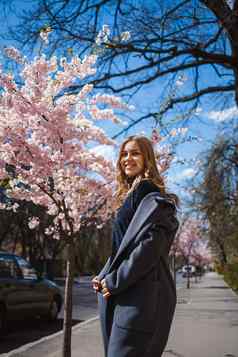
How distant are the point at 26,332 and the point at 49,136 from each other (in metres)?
5.68

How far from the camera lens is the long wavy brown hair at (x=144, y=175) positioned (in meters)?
2.83

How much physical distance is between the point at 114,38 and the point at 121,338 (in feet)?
19.6

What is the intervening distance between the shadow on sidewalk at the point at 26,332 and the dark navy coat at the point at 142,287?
537cm

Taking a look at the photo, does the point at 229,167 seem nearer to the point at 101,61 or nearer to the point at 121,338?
the point at 101,61

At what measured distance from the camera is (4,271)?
9.20m

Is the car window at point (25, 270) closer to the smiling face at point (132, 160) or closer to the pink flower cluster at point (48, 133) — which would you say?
the pink flower cluster at point (48, 133)

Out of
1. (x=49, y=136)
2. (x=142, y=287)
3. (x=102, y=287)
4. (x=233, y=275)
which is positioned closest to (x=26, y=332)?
(x=49, y=136)

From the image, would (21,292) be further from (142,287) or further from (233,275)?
(233,275)

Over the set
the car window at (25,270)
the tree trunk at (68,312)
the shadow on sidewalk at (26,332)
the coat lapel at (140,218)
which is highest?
the coat lapel at (140,218)

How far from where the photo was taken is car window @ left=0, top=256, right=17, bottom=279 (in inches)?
361

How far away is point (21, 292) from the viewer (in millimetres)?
9492

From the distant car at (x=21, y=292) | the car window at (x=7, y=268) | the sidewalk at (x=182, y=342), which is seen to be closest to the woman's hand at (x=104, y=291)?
the sidewalk at (x=182, y=342)

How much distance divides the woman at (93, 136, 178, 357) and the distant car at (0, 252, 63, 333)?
668cm

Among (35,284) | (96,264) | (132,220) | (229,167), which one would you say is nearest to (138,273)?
(132,220)
